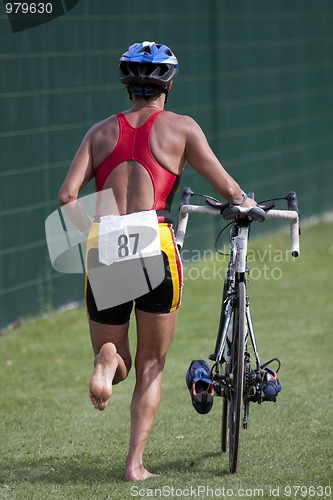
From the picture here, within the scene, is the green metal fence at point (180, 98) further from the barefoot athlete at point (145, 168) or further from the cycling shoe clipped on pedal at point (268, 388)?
the cycling shoe clipped on pedal at point (268, 388)

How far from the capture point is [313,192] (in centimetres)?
1543

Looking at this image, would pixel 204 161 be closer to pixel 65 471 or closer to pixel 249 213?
pixel 249 213

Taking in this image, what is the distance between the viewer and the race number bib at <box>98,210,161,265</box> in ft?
17.1

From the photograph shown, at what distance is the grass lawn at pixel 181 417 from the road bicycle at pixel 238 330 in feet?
1.07

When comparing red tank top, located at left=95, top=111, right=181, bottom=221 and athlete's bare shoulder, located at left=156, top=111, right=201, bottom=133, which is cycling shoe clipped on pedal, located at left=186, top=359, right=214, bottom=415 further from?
athlete's bare shoulder, located at left=156, top=111, right=201, bottom=133

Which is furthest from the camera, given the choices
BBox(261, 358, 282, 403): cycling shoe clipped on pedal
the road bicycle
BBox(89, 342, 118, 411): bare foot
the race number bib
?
BBox(261, 358, 282, 403): cycling shoe clipped on pedal

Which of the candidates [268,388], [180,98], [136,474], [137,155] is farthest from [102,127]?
[180,98]

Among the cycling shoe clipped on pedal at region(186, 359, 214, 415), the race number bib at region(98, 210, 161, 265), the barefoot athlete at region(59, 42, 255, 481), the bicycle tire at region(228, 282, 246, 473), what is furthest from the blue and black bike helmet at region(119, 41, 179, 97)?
the cycling shoe clipped on pedal at region(186, 359, 214, 415)

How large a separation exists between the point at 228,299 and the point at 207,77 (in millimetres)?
7371

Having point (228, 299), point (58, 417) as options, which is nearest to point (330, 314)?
point (58, 417)

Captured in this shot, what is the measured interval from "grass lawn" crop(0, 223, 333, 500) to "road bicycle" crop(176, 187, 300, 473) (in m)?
0.33

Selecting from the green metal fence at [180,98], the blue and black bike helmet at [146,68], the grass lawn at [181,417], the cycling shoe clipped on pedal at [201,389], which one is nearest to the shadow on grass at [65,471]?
the grass lawn at [181,417]

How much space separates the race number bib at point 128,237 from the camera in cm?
521

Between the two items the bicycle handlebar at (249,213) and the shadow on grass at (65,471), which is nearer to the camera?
the bicycle handlebar at (249,213)
